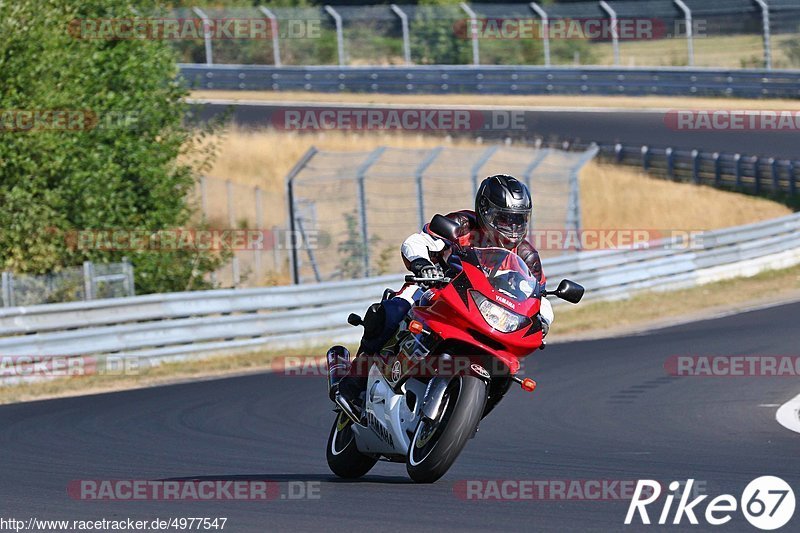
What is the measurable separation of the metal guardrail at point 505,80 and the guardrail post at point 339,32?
0.40m

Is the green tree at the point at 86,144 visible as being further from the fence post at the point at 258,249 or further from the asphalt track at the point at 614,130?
the asphalt track at the point at 614,130

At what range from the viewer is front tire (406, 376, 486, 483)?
268 inches

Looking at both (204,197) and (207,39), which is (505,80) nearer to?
(207,39)

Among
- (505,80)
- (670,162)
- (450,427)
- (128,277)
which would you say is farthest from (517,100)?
(450,427)

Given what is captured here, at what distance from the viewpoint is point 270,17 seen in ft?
124

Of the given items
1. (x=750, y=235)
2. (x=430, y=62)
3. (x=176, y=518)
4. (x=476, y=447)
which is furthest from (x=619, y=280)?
(x=430, y=62)

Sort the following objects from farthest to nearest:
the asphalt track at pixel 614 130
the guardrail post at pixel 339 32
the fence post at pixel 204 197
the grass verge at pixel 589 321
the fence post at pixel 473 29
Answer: the guardrail post at pixel 339 32, the fence post at pixel 473 29, the asphalt track at pixel 614 130, the fence post at pixel 204 197, the grass verge at pixel 589 321

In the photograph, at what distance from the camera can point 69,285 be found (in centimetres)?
1789

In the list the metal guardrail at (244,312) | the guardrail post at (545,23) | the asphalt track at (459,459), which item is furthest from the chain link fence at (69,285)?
the guardrail post at (545,23)

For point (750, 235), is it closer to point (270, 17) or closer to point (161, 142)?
point (161, 142)

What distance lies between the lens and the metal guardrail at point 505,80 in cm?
3838

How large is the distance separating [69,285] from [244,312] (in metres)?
2.40

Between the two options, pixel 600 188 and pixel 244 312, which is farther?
pixel 600 188

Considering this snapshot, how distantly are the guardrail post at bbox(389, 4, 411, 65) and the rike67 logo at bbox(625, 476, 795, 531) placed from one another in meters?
34.5
